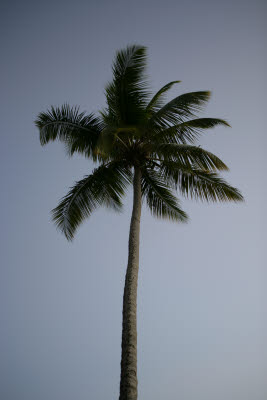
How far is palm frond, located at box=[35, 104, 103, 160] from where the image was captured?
31.9ft

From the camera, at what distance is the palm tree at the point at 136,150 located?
28.5 ft

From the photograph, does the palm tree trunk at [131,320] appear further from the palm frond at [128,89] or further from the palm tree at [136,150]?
the palm frond at [128,89]

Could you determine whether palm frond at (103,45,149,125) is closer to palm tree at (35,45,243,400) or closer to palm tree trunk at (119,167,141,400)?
palm tree at (35,45,243,400)

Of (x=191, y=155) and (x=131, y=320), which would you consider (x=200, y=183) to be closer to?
(x=191, y=155)

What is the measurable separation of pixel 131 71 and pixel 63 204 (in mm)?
4389

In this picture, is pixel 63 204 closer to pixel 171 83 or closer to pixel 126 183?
pixel 126 183

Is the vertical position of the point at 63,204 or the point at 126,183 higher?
the point at 126,183

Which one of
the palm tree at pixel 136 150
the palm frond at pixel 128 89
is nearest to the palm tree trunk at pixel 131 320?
the palm tree at pixel 136 150

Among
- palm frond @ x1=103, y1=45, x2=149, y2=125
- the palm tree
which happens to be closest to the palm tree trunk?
the palm tree


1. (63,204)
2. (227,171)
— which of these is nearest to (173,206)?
(227,171)

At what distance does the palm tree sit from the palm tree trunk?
6cm

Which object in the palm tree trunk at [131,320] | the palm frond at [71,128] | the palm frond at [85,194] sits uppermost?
the palm frond at [71,128]

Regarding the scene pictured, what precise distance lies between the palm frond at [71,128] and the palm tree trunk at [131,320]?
2282 mm

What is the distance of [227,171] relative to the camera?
8375 millimetres
